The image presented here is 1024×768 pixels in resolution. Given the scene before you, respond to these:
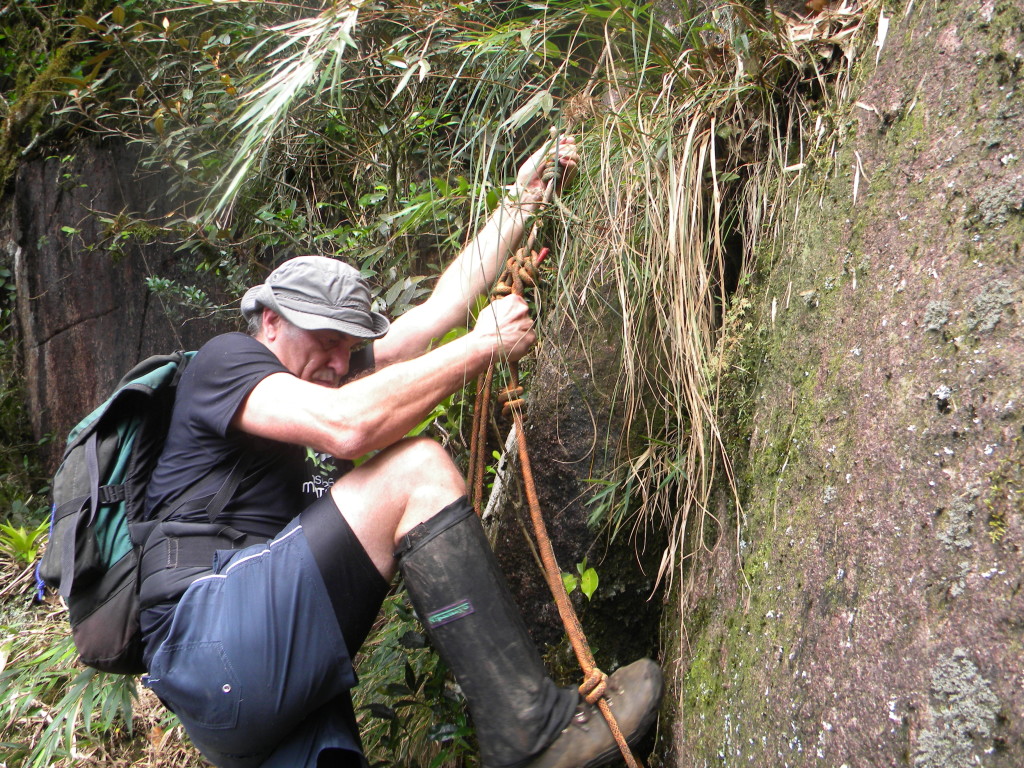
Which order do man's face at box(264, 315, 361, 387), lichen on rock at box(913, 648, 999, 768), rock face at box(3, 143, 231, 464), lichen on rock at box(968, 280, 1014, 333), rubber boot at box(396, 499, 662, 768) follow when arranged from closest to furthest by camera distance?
lichen on rock at box(913, 648, 999, 768)
lichen on rock at box(968, 280, 1014, 333)
rubber boot at box(396, 499, 662, 768)
man's face at box(264, 315, 361, 387)
rock face at box(3, 143, 231, 464)

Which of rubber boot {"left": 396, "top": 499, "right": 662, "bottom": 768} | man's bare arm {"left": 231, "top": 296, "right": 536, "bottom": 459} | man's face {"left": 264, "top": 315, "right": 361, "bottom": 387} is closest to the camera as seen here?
rubber boot {"left": 396, "top": 499, "right": 662, "bottom": 768}

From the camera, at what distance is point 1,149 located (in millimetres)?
5332

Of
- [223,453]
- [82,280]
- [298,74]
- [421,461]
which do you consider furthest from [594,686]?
[82,280]

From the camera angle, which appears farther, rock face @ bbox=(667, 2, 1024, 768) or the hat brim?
the hat brim

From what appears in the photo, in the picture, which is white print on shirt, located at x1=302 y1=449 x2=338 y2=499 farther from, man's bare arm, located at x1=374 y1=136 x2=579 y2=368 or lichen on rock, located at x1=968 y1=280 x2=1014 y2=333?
lichen on rock, located at x1=968 y1=280 x2=1014 y2=333

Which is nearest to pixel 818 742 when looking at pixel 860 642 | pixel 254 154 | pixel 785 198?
pixel 860 642

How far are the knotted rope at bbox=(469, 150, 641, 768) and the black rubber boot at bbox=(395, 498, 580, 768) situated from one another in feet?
0.27

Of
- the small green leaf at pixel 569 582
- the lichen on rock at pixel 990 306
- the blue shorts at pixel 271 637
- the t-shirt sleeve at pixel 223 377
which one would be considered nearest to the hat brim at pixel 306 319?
the t-shirt sleeve at pixel 223 377

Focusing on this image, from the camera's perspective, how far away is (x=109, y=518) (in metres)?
2.12

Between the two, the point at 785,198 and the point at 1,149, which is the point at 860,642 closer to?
the point at 785,198

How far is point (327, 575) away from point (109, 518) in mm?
648

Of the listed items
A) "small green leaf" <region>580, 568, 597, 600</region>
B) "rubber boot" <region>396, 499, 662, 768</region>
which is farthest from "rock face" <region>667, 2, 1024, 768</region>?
"small green leaf" <region>580, 568, 597, 600</region>

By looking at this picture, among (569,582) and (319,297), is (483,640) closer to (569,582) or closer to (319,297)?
(569,582)

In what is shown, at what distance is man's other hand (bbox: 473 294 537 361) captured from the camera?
2.05 m
